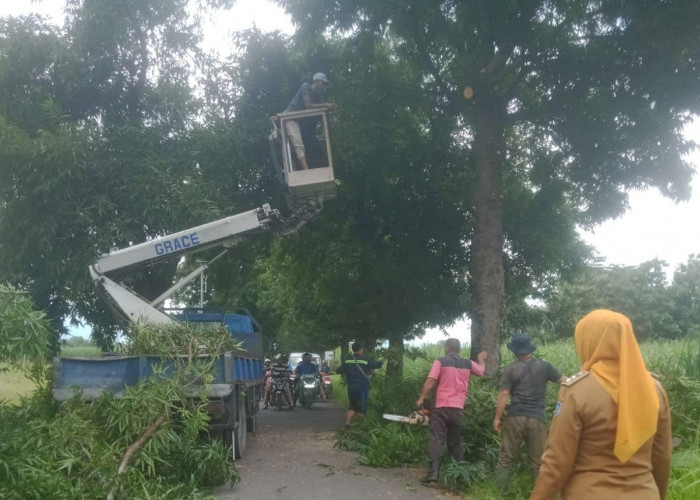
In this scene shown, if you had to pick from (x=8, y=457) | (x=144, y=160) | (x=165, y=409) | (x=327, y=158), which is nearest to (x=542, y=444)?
(x=165, y=409)

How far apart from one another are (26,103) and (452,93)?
8847 millimetres

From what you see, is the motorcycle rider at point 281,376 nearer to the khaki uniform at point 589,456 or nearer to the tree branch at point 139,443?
the tree branch at point 139,443

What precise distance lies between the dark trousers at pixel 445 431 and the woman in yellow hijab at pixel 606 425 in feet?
19.2

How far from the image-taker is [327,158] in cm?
1241

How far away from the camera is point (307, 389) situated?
22.4 meters

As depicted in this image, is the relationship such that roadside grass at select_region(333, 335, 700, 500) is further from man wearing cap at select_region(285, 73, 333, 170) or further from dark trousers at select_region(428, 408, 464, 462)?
man wearing cap at select_region(285, 73, 333, 170)

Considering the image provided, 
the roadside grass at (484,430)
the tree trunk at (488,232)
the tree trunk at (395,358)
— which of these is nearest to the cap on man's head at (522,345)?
the roadside grass at (484,430)

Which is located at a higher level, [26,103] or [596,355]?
[26,103]

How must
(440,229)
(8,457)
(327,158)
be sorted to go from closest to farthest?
(8,457), (327,158), (440,229)

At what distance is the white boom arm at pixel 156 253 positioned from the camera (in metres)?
11.4

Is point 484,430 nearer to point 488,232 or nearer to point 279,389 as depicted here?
point 488,232

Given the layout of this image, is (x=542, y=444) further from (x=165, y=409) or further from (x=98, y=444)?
(x=98, y=444)

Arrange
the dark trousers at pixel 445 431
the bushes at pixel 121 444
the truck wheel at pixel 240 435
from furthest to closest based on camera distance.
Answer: the truck wheel at pixel 240 435
the dark trousers at pixel 445 431
the bushes at pixel 121 444

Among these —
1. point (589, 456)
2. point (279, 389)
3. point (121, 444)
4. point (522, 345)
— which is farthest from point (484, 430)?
point (279, 389)
